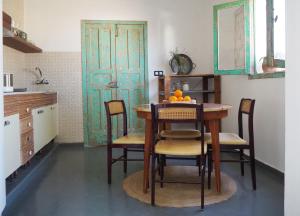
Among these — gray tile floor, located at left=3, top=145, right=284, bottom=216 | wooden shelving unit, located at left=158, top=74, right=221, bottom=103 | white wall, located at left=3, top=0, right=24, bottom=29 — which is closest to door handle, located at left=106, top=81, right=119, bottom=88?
wooden shelving unit, located at left=158, top=74, right=221, bottom=103

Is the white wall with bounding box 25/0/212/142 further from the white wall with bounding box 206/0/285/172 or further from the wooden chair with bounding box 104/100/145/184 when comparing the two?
the wooden chair with bounding box 104/100/145/184

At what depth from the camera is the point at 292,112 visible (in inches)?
64.2

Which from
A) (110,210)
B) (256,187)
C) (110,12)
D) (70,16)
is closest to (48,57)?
(70,16)

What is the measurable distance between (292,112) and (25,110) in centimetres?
281

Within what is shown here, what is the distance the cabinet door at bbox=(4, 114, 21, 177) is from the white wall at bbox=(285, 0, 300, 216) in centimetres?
228

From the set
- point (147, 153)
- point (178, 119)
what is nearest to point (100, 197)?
point (147, 153)

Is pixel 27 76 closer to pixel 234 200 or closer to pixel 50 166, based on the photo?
pixel 50 166

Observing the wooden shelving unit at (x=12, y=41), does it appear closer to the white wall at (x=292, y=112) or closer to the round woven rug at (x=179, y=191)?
the round woven rug at (x=179, y=191)

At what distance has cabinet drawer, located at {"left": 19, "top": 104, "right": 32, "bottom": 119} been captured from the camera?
10.7ft

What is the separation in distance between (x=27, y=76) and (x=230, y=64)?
3405 millimetres

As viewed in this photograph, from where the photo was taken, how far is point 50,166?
13.2ft

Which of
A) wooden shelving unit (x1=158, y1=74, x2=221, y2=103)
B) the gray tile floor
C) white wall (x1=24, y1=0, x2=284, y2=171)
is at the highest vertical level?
white wall (x1=24, y1=0, x2=284, y2=171)

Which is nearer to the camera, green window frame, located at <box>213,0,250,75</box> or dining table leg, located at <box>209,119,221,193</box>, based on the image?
dining table leg, located at <box>209,119,221,193</box>

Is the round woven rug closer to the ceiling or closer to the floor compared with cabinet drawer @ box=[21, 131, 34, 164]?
closer to the floor
